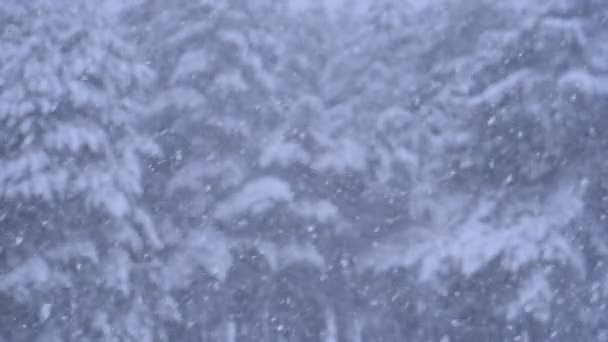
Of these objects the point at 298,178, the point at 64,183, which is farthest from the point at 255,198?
the point at 64,183

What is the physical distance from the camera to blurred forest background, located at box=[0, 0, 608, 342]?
512cm

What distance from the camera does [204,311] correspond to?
17.8ft

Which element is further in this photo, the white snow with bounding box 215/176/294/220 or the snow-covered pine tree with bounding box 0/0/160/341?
the white snow with bounding box 215/176/294/220

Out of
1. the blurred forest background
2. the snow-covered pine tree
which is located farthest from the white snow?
the snow-covered pine tree

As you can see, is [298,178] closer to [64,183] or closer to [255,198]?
[255,198]

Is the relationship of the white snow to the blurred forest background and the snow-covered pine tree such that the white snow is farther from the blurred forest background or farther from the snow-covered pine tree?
the snow-covered pine tree

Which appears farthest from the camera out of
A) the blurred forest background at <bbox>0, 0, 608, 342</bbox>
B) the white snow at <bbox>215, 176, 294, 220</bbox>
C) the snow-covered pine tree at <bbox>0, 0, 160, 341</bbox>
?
the white snow at <bbox>215, 176, 294, 220</bbox>

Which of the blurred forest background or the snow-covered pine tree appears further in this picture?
the blurred forest background

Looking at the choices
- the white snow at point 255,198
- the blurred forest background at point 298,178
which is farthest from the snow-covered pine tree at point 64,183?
the white snow at point 255,198

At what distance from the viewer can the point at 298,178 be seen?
19.0 ft

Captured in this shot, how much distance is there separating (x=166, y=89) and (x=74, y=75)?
939 millimetres

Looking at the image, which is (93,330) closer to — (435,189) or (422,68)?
(435,189)

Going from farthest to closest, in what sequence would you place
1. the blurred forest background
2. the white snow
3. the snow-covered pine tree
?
the white snow → the blurred forest background → the snow-covered pine tree

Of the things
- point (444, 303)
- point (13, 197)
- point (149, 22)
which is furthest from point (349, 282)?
point (149, 22)
